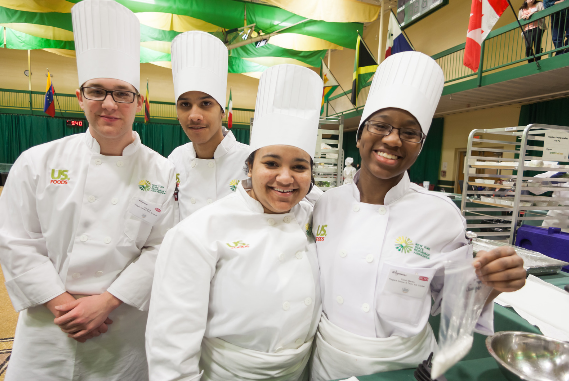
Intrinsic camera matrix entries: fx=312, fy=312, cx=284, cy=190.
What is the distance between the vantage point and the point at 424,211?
1053 mm

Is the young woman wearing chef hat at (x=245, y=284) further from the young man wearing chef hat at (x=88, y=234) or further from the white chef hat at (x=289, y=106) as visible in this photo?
the young man wearing chef hat at (x=88, y=234)

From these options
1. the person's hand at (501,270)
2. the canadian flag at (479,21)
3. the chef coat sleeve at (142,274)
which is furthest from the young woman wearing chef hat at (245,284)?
the canadian flag at (479,21)

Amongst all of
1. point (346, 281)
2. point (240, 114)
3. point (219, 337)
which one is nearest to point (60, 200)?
point (219, 337)

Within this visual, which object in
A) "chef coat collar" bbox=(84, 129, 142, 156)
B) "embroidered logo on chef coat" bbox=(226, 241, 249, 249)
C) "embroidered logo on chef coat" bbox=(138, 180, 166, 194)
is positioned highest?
"chef coat collar" bbox=(84, 129, 142, 156)

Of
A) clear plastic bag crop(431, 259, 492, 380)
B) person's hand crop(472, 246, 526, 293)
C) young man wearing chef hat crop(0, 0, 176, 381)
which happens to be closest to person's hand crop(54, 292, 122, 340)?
young man wearing chef hat crop(0, 0, 176, 381)

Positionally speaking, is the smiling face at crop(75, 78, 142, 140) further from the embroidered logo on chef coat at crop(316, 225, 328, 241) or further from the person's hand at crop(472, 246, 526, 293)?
the person's hand at crop(472, 246, 526, 293)

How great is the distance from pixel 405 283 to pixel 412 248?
118mm

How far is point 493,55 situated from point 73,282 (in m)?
9.04

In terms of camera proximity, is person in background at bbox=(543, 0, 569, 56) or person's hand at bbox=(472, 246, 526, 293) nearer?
person's hand at bbox=(472, 246, 526, 293)

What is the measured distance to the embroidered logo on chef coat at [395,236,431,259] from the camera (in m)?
1.01

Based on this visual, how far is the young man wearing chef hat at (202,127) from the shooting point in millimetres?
1603

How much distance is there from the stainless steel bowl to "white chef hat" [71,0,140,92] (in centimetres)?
161

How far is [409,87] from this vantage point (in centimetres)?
110

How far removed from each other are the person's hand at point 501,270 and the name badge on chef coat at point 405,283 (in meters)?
0.17
